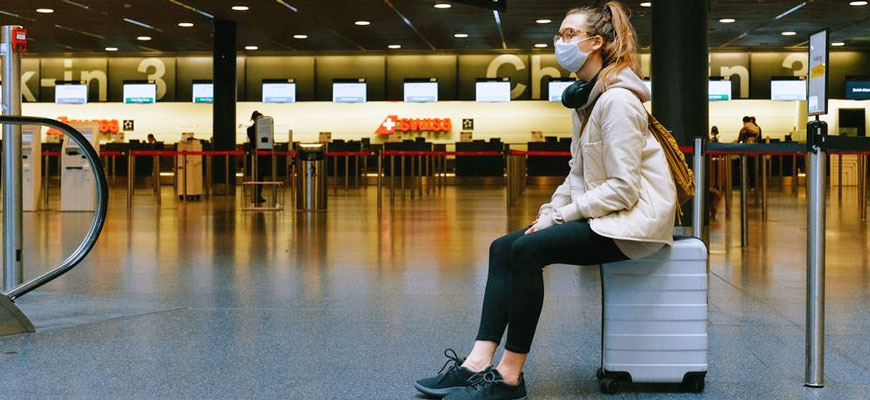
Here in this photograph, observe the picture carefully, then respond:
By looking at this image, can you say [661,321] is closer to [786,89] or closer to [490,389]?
[490,389]

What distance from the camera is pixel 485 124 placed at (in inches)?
1069

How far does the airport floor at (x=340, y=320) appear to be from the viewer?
331cm

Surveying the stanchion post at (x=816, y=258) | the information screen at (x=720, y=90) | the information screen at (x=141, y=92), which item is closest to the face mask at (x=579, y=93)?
the stanchion post at (x=816, y=258)

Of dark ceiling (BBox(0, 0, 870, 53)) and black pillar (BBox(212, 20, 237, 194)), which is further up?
dark ceiling (BBox(0, 0, 870, 53))

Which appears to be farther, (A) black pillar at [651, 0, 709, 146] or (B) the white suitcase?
(A) black pillar at [651, 0, 709, 146]

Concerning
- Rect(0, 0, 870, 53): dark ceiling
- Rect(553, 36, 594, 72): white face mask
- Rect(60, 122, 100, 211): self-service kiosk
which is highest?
Rect(0, 0, 870, 53): dark ceiling

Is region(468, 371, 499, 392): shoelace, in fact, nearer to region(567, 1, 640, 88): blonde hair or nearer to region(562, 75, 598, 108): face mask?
region(562, 75, 598, 108): face mask

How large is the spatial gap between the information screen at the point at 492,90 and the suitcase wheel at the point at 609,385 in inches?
920

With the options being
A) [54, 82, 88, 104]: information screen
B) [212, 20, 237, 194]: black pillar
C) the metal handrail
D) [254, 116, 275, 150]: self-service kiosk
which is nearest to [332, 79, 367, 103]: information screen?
[212, 20, 237, 194]: black pillar

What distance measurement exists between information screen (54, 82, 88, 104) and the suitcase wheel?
86.4 feet

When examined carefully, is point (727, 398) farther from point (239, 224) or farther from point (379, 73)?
point (379, 73)

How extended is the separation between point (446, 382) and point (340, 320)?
147cm

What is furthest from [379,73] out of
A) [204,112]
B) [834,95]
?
[834,95]

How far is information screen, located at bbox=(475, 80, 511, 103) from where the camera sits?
26.3m
